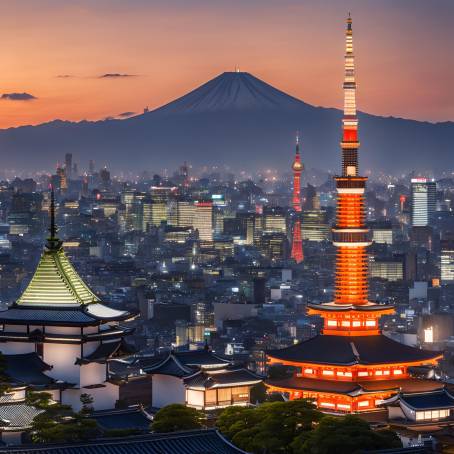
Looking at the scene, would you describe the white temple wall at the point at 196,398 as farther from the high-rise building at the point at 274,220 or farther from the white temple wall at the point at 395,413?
the high-rise building at the point at 274,220

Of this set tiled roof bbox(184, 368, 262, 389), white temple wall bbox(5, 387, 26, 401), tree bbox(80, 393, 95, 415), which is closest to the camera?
tree bbox(80, 393, 95, 415)

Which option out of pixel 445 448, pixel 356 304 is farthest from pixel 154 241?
pixel 445 448

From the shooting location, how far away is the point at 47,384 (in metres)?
30.9

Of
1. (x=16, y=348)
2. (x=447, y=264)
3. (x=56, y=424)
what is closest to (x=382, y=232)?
(x=447, y=264)

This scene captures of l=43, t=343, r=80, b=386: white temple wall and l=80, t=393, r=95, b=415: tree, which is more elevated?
l=43, t=343, r=80, b=386: white temple wall

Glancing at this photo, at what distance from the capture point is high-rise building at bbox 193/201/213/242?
186 metres

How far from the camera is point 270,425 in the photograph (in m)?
27.7

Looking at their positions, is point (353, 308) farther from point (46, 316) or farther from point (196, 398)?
point (46, 316)

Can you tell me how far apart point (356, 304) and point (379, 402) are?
356 centimetres

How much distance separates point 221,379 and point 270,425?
682 cm

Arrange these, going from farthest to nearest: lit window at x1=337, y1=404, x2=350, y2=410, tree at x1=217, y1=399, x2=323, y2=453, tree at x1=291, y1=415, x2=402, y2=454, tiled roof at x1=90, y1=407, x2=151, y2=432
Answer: lit window at x1=337, y1=404, x2=350, y2=410 < tiled roof at x1=90, y1=407, x2=151, y2=432 < tree at x1=217, y1=399, x2=323, y2=453 < tree at x1=291, y1=415, x2=402, y2=454

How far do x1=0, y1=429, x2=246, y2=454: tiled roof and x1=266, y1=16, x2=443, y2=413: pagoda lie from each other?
42.4 feet

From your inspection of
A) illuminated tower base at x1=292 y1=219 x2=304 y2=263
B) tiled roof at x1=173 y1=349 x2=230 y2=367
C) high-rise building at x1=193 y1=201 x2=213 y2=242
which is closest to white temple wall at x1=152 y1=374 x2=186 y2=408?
tiled roof at x1=173 y1=349 x2=230 y2=367

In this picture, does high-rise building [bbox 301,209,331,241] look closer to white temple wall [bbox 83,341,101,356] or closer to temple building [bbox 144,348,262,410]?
temple building [bbox 144,348,262,410]
